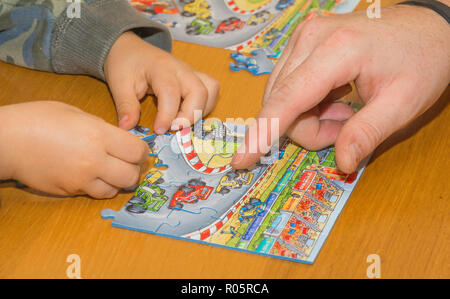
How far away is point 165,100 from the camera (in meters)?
1.02

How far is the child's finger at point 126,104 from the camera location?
1.00 metres

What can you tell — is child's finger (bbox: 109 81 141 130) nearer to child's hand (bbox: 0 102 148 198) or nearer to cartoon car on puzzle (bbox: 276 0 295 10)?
child's hand (bbox: 0 102 148 198)

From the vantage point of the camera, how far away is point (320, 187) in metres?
0.86

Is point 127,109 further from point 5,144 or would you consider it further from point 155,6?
point 155,6

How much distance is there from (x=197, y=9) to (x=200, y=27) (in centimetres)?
8

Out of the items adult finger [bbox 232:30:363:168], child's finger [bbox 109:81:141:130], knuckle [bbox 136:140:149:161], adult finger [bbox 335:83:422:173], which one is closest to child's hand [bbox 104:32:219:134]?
child's finger [bbox 109:81:141:130]

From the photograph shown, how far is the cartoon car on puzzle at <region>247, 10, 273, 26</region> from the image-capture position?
4.22ft

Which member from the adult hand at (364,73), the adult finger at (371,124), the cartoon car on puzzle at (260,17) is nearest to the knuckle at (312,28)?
the adult hand at (364,73)

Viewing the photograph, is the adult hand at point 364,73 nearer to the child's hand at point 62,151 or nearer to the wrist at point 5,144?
the child's hand at point 62,151

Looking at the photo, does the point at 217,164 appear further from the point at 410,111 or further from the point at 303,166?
the point at 410,111

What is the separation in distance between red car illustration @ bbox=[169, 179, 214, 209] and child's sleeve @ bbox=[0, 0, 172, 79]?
40cm

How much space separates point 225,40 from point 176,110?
30cm

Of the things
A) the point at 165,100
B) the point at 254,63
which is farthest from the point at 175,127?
the point at 254,63

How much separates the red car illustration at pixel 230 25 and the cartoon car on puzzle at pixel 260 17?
0.08 ft
